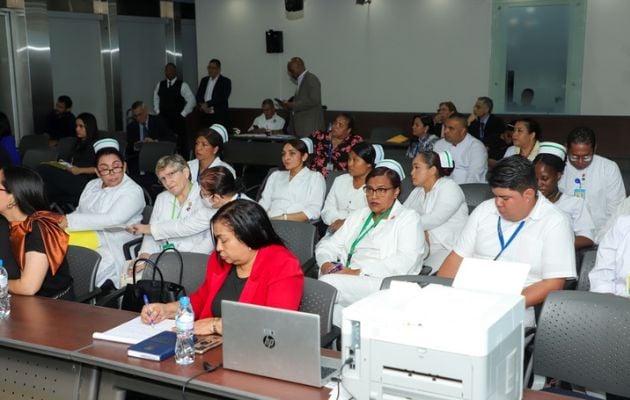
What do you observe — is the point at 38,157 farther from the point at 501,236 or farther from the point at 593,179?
the point at 501,236

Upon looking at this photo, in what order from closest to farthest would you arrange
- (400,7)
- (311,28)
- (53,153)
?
(53,153), (400,7), (311,28)

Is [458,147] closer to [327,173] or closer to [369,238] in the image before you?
[327,173]

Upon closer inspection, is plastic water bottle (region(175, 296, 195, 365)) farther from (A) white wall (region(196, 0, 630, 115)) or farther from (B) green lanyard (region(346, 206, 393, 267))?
(A) white wall (region(196, 0, 630, 115))

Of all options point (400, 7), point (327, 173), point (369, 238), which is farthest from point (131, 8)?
point (369, 238)

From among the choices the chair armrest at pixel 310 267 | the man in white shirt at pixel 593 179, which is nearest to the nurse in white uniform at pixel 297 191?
the chair armrest at pixel 310 267

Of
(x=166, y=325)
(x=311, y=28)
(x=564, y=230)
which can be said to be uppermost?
(x=311, y=28)

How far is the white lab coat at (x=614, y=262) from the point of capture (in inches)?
138

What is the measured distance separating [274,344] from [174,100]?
32.4 feet

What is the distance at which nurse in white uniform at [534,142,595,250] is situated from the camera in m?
4.42

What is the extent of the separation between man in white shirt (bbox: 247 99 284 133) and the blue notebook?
8.43 metres

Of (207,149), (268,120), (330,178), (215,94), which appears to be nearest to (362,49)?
(268,120)

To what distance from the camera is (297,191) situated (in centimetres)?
578

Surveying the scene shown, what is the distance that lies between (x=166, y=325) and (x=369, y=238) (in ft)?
5.19

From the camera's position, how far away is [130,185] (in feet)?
16.7
